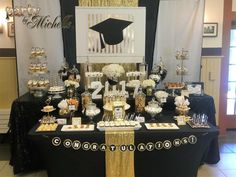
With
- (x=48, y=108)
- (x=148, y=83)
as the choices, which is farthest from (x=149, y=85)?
(x=48, y=108)

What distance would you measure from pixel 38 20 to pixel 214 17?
2.80m

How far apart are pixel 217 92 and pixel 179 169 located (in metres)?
2.29

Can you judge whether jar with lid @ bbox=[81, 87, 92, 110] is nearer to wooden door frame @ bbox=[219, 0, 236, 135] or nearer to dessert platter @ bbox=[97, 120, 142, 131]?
dessert platter @ bbox=[97, 120, 142, 131]

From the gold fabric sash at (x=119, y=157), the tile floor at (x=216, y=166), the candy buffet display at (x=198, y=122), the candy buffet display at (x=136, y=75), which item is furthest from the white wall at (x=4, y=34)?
the candy buffet display at (x=198, y=122)

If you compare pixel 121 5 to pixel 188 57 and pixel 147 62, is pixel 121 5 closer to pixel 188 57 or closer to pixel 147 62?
pixel 147 62

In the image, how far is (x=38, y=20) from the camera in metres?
4.43

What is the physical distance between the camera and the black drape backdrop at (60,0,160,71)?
440 cm

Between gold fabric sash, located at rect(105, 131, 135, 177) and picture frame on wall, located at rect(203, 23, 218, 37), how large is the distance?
261 centimetres

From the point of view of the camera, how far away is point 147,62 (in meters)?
4.58

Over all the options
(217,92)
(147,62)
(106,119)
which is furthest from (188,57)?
(106,119)

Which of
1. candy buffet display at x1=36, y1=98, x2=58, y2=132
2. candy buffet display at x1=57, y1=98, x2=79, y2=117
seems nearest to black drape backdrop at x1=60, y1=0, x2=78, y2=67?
A: candy buffet display at x1=57, y1=98, x2=79, y2=117

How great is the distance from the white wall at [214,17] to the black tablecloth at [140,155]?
2170mm

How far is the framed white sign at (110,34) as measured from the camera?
14.4ft

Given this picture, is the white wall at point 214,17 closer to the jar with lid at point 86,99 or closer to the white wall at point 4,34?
the jar with lid at point 86,99
